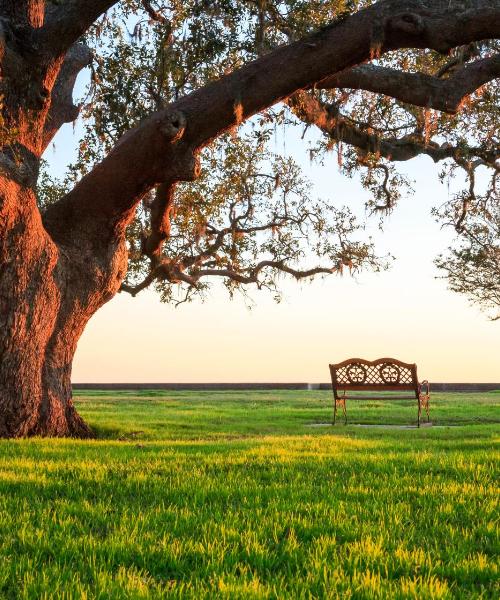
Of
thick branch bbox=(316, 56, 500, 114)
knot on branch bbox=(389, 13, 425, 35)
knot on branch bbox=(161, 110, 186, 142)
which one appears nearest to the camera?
knot on branch bbox=(389, 13, 425, 35)

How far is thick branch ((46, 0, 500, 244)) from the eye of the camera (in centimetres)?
976

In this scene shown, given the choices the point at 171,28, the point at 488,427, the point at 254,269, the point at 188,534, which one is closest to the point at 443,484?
the point at 188,534

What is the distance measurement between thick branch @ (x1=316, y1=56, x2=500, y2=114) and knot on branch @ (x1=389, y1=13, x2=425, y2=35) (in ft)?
3.71

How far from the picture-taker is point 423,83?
10734 mm

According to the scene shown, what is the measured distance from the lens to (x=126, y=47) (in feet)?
45.1

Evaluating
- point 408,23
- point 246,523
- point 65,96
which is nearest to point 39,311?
point 65,96

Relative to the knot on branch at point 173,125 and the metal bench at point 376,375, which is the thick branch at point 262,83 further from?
the metal bench at point 376,375

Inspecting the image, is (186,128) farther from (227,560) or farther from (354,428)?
(227,560)

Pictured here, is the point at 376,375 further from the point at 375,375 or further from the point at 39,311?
the point at 39,311

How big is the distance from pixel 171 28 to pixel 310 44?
13.6ft

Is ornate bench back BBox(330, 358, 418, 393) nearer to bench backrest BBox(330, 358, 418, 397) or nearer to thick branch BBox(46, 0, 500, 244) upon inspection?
bench backrest BBox(330, 358, 418, 397)

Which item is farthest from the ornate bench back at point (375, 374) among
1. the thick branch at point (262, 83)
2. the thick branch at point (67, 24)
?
the thick branch at point (67, 24)

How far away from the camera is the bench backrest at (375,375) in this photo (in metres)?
15.0

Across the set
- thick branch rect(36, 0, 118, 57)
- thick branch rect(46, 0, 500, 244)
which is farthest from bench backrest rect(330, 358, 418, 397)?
thick branch rect(36, 0, 118, 57)
